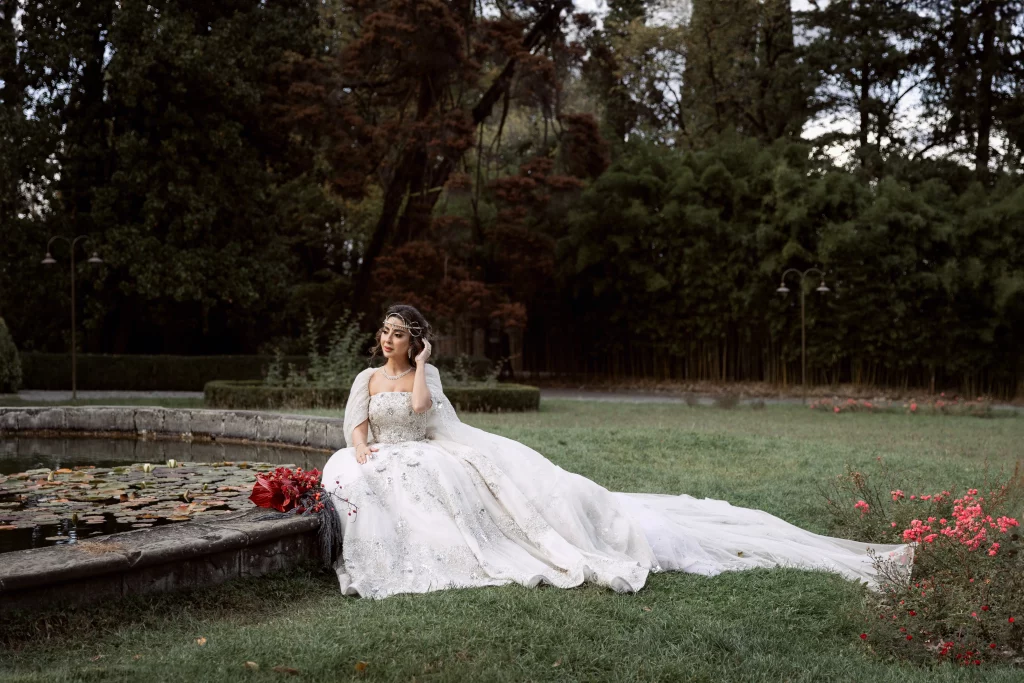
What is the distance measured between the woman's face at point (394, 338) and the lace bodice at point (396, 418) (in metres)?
0.26

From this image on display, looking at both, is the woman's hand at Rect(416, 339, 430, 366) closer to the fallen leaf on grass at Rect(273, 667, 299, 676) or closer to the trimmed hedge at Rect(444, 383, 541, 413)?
the fallen leaf on grass at Rect(273, 667, 299, 676)

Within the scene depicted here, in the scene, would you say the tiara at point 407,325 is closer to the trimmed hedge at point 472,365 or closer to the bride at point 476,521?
the bride at point 476,521

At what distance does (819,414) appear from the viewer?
45.1 feet

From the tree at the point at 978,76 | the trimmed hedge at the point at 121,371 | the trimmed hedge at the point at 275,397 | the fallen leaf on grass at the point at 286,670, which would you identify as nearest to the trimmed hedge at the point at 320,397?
the trimmed hedge at the point at 275,397

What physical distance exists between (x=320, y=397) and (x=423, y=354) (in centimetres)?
764

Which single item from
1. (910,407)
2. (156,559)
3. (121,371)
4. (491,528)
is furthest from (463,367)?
(156,559)

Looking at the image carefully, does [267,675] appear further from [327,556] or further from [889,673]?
[889,673]

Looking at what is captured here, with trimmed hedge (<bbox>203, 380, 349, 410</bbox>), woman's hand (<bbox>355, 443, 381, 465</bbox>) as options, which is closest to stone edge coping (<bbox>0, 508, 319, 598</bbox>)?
woman's hand (<bbox>355, 443, 381, 465</bbox>)

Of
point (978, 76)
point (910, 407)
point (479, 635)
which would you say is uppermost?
point (978, 76)

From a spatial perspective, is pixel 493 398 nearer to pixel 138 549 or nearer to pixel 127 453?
pixel 127 453

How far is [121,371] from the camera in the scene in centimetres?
Result: 1734

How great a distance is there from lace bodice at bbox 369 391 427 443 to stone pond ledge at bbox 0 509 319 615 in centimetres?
83

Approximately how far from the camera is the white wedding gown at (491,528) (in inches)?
166

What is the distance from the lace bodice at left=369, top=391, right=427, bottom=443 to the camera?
5.03 meters
